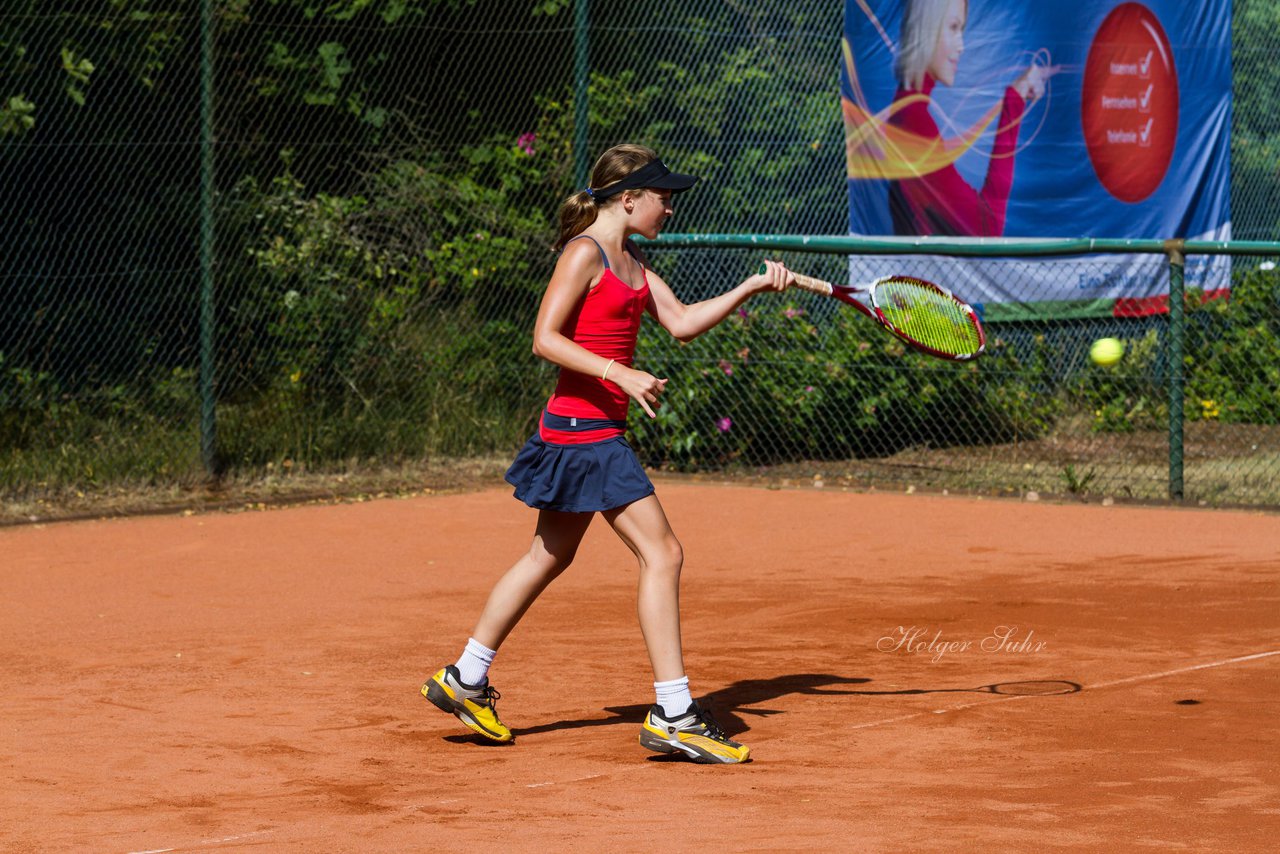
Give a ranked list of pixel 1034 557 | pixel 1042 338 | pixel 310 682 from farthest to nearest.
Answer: pixel 1042 338 < pixel 1034 557 < pixel 310 682

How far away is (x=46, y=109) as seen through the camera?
1114 centimetres

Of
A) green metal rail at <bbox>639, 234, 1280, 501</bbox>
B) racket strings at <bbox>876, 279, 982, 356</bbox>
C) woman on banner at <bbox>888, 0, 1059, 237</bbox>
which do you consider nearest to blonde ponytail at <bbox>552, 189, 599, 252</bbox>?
racket strings at <bbox>876, 279, 982, 356</bbox>

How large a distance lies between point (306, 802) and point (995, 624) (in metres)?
3.46

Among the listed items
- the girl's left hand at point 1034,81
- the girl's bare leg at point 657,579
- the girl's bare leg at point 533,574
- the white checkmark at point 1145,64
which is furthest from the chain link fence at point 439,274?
the girl's bare leg at point 657,579

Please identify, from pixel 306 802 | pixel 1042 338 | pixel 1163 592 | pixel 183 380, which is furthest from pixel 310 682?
→ pixel 1042 338

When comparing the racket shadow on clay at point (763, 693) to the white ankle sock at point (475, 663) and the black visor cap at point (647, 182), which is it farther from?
the black visor cap at point (647, 182)

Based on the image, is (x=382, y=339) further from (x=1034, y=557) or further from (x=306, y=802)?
(x=306, y=802)

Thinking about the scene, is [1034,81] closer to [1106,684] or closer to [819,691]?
[1106,684]

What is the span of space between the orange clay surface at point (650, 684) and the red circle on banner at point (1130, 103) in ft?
16.3

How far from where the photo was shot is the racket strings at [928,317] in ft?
21.5

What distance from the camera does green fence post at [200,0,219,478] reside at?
1125cm

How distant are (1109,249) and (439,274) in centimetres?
456

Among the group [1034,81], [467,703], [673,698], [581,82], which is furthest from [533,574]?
A: [1034,81]

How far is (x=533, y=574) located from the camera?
5801 millimetres
